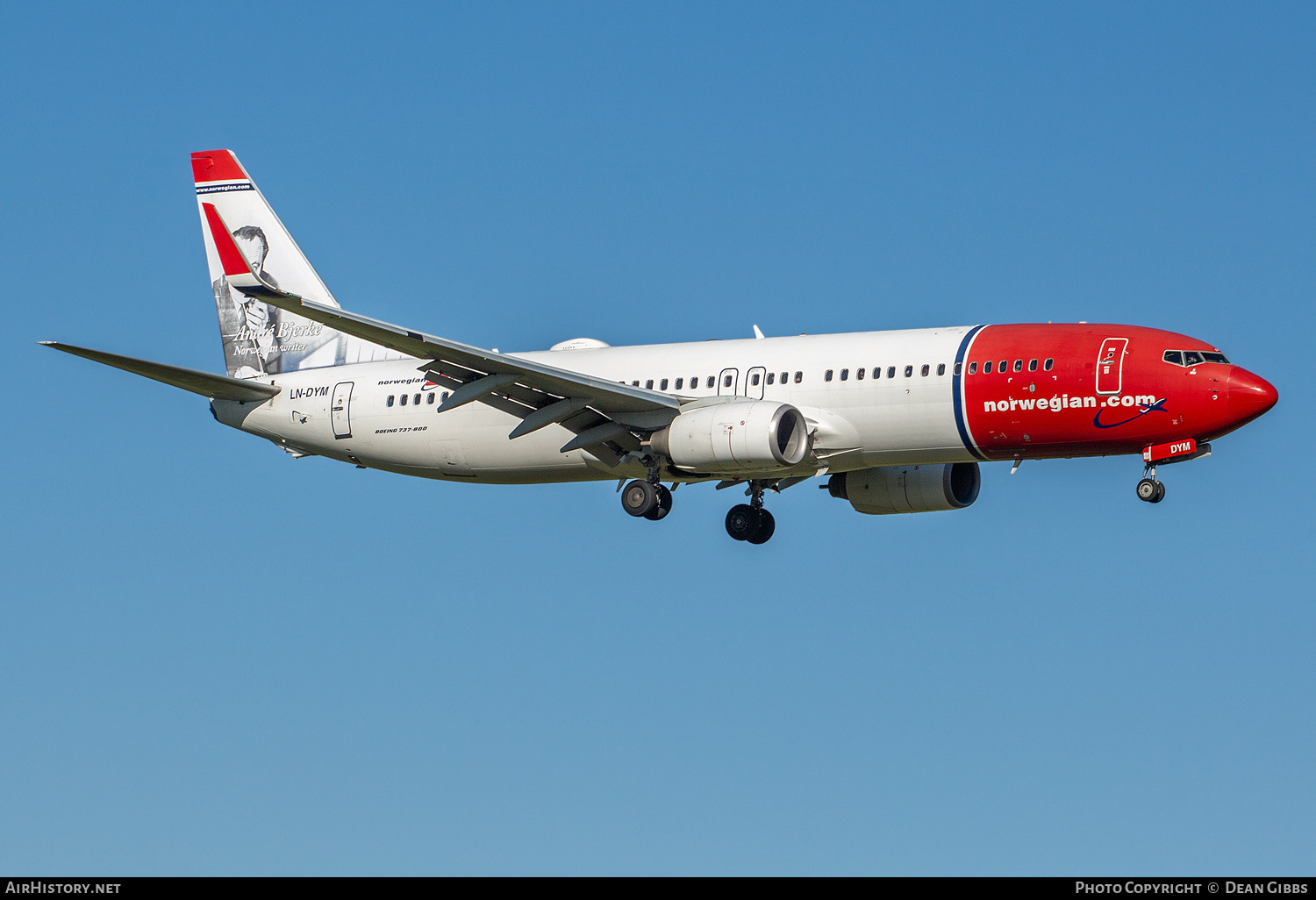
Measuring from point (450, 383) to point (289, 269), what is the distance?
12.0 metres

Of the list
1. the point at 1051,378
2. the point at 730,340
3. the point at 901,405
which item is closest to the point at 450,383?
the point at 730,340

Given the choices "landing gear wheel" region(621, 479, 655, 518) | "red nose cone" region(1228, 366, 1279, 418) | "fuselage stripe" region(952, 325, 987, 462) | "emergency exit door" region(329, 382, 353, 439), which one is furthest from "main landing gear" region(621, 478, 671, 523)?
"red nose cone" region(1228, 366, 1279, 418)

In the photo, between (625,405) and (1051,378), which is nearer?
(1051,378)

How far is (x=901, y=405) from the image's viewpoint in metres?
42.6

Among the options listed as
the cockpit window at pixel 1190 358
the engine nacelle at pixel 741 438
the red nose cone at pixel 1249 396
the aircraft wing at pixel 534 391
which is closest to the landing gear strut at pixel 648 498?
the aircraft wing at pixel 534 391

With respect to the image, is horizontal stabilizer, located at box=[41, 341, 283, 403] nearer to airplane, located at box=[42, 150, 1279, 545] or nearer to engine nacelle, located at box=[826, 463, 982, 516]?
airplane, located at box=[42, 150, 1279, 545]

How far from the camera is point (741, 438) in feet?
139

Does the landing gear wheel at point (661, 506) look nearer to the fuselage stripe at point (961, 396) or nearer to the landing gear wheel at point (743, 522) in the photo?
the landing gear wheel at point (743, 522)

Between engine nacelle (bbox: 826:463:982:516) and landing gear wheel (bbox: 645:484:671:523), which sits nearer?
landing gear wheel (bbox: 645:484:671:523)

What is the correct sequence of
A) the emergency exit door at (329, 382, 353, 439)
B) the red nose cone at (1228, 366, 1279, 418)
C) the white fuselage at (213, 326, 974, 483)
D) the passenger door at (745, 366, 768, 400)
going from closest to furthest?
1. the red nose cone at (1228, 366, 1279, 418)
2. the white fuselage at (213, 326, 974, 483)
3. the passenger door at (745, 366, 768, 400)
4. the emergency exit door at (329, 382, 353, 439)

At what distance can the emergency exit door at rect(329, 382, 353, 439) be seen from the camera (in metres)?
50.2

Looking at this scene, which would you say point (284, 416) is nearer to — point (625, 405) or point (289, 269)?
point (289, 269)

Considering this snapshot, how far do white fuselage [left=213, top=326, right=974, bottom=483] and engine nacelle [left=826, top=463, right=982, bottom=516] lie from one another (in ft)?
13.9
